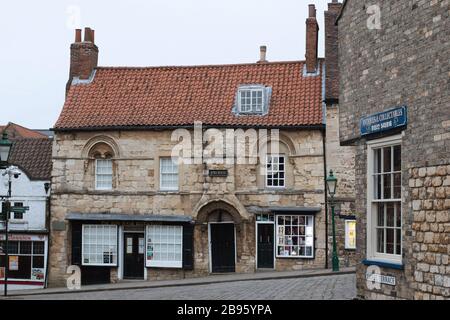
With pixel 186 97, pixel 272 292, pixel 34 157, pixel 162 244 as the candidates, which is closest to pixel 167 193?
pixel 162 244

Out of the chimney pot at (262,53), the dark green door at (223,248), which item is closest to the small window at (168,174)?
the dark green door at (223,248)

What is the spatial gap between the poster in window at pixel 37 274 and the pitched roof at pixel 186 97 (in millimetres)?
5916

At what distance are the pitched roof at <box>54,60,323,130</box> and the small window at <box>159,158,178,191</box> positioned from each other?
1.54 meters

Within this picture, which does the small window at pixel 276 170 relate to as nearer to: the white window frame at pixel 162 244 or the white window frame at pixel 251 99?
the white window frame at pixel 251 99

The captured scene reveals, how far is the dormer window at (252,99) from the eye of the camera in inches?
1139

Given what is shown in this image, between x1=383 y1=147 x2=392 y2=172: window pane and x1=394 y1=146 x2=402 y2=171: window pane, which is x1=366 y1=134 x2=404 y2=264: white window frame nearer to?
x1=383 y1=147 x2=392 y2=172: window pane

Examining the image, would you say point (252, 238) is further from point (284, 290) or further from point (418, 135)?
point (418, 135)

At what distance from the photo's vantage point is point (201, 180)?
28266mm

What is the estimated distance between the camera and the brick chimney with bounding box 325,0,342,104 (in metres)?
27.8

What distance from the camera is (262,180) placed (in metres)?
28.2

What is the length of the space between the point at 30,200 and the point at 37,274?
3.09 metres

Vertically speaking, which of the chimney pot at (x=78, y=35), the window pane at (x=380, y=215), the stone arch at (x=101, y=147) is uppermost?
the chimney pot at (x=78, y=35)

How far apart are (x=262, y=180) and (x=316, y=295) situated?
1195cm

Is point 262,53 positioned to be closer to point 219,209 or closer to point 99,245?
point 219,209
